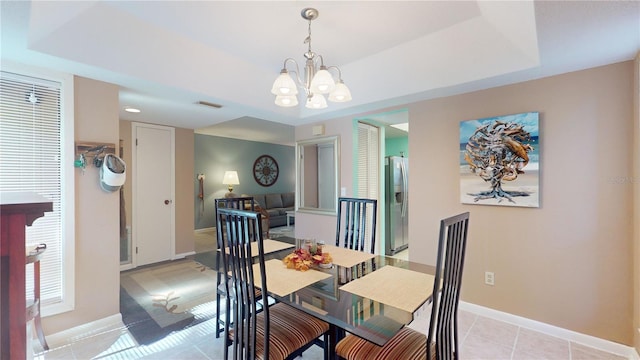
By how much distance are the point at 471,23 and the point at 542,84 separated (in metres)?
0.82

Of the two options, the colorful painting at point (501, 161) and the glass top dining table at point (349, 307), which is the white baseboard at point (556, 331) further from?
the glass top dining table at point (349, 307)

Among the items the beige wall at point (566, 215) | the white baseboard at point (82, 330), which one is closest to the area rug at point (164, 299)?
the white baseboard at point (82, 330)

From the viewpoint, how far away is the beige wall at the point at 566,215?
6.65 ft

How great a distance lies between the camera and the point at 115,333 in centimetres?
232

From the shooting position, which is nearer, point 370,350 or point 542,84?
point 370,350

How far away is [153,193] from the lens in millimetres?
4227

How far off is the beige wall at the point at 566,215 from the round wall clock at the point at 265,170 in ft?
19.0

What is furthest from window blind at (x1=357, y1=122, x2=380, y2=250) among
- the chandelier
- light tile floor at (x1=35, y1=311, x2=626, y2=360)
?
the chandelier

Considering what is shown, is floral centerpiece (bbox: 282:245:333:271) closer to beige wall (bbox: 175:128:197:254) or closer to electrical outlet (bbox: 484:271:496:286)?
electrical outlet (bbox: 484:271:496:286)

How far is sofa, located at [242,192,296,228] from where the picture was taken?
7.15 m

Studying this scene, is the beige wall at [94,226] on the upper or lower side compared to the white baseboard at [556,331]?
upper

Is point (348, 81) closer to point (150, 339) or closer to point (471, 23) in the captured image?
point (471, 23)

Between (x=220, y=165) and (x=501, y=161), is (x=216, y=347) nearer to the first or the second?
(x=501, y=161)

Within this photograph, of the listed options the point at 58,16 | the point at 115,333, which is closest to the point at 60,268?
the point at 115,333
